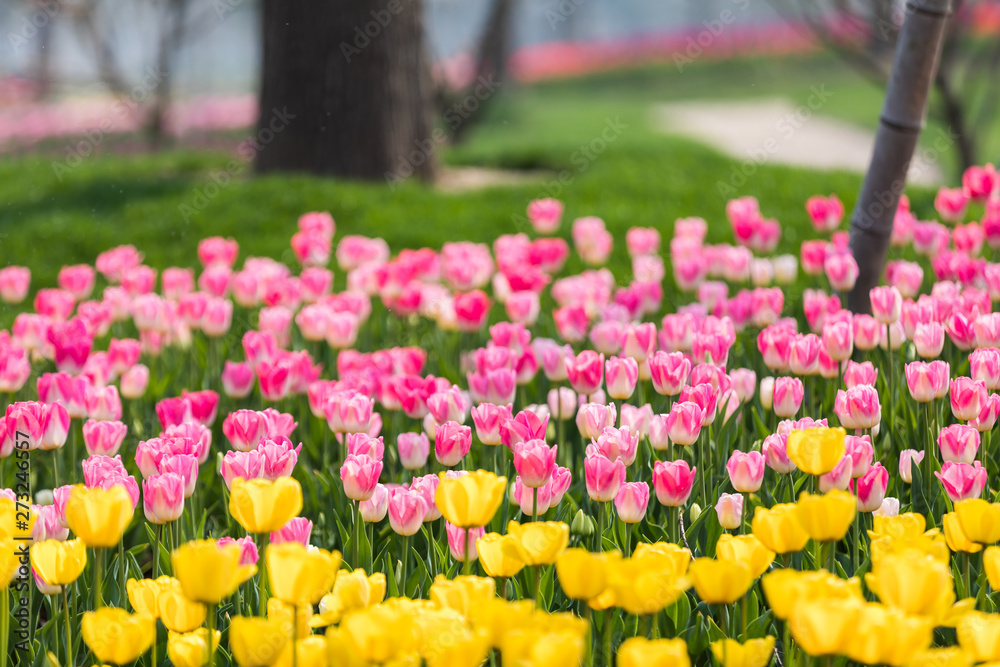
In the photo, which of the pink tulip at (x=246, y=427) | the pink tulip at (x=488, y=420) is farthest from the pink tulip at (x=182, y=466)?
the pink tulip at (x=488, y=420)

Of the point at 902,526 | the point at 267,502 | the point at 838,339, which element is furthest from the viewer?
the point at 838,339

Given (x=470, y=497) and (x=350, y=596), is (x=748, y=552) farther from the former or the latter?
(x=350, y=596)

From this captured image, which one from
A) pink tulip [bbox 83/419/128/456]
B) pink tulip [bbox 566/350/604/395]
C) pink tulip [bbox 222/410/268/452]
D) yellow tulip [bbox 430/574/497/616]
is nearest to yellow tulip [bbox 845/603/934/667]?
yellow tulip [bbox 430/574/497/616]

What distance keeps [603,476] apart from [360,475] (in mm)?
449

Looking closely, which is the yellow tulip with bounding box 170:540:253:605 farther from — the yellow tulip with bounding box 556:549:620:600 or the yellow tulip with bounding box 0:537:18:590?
the yellow tulip with bounding box 556:549:620:600

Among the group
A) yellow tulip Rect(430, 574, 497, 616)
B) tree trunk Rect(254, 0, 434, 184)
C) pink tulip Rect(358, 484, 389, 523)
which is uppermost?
tree trunk Rect(254, 0, 434, 184)

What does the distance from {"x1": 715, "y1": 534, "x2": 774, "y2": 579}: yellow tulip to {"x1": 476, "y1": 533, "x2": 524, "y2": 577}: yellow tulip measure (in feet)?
0.99

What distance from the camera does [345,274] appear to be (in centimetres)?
560

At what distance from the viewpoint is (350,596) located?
4.86 feet

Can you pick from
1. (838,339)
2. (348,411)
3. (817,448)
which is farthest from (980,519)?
(348,411)

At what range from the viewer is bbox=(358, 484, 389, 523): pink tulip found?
2020 millimetres

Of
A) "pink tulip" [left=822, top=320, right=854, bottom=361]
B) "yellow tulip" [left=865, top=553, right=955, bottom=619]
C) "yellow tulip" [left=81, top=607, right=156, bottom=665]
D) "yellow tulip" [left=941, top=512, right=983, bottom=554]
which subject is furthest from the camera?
"pink tulip" [left=822, top=320, right=854, bottom=361]

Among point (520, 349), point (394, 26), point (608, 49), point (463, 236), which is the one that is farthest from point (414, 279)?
point (608, 49)

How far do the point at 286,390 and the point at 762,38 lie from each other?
3088 centimetres
